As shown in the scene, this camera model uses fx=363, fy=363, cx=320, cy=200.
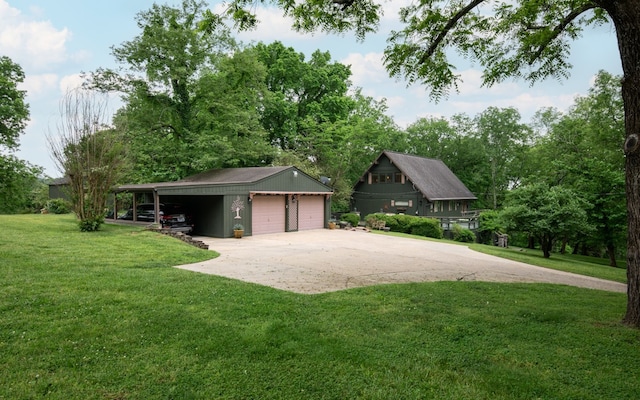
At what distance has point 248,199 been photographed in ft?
58.6

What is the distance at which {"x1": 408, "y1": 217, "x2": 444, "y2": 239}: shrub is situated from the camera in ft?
79.0

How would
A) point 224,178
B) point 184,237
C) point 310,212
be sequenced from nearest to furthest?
point 184,237 < point 224,178 < point 310,212

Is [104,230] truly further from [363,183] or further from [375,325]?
[363,183]

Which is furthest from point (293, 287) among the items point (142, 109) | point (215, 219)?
point (142, 109)

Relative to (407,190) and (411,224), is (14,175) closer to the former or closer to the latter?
(411,224)

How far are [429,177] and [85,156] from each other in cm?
2653

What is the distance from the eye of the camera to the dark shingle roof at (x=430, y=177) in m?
30.5

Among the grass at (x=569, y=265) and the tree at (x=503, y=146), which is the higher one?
the tree at (x=503, y=146)

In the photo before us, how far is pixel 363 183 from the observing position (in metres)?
34.3

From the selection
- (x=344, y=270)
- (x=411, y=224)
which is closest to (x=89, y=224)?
(x=344, y=270)

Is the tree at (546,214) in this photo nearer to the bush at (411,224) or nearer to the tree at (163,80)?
the bush at (411,224)

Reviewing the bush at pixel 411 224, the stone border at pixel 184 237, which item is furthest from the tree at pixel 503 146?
the stone border at pixel 184 237

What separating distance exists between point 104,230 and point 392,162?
75.0 feet

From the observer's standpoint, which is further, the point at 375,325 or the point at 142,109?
the point at 142,109
